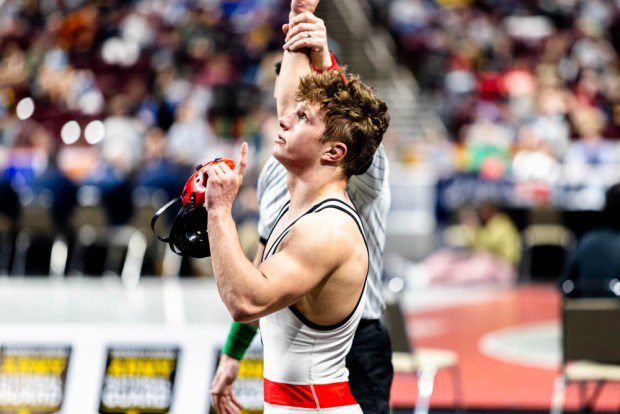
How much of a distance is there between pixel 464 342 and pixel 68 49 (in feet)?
38.8

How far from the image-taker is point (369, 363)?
3285 millimetres

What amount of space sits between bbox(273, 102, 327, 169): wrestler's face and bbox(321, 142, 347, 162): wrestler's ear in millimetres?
13

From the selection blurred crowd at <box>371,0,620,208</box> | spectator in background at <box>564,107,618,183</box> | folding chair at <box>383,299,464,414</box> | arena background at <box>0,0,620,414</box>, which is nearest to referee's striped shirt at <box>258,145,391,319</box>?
arena background at <box>0,0,620,414</box>

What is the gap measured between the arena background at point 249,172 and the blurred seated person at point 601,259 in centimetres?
20

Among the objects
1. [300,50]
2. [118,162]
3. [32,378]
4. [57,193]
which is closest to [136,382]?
[32,378]

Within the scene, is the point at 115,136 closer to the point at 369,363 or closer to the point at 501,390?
the point at 501,390

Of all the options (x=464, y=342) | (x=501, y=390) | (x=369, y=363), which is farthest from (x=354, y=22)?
(x=369, y=363)

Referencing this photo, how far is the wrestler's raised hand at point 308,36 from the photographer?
3084 mm

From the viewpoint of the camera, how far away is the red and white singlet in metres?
2.73

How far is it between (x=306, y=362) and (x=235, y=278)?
15.3 inches

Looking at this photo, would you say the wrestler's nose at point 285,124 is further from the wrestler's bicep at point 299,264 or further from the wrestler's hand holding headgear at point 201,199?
the wrestler's bicep at point 299,264

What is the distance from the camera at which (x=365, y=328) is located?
10.9 ft

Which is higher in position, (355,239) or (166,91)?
(166,91)

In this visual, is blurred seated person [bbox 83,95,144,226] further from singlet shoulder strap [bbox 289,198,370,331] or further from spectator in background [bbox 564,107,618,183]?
singlet shoulder strap [bbox 289,198,370,331]
